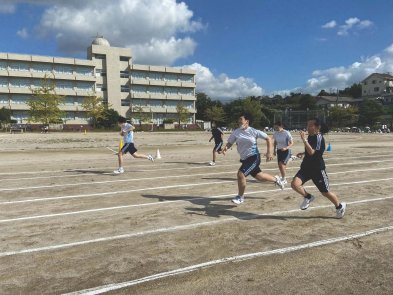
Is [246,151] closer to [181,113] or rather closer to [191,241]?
[191,241]

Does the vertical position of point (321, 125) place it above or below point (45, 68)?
below

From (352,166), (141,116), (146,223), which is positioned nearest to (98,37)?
(141,116)

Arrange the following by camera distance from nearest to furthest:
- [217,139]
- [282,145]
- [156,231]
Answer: [156,231] < [282,145] < [217,139]

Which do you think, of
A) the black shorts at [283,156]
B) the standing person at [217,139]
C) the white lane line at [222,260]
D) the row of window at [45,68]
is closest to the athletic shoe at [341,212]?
the white lane line at [222,260]

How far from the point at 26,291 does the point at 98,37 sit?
88419 mm

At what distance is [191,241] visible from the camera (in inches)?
216

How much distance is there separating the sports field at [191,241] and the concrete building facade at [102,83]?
68.9 m

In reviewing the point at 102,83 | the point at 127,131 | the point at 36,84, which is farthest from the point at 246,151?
the point at 102,83

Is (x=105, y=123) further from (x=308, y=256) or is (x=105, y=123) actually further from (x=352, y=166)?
Result: (x=308, y=256)

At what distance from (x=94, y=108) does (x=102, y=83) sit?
38.2 ft

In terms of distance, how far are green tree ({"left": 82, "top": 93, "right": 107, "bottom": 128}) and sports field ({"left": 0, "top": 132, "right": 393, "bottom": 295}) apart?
64623 millimetres

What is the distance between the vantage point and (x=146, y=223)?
6.45 metres

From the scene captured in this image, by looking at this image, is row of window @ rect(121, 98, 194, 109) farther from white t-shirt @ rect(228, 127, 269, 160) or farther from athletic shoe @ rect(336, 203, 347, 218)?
athletic shoe @ rect(336, 203, 347, 218)

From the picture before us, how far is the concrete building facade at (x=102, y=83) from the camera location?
71.9 meters
